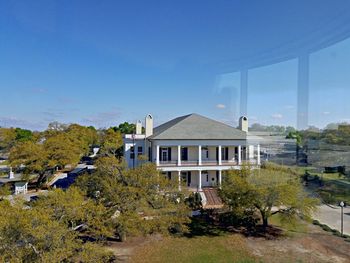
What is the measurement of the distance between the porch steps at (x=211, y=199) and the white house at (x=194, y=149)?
0.33 meters

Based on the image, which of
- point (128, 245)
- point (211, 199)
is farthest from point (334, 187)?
point (211, 199)

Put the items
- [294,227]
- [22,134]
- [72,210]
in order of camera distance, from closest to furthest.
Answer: [72,210]
[294,227]
[22,134]

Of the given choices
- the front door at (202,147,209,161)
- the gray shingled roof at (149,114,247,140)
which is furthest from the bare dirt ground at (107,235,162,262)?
the front door at (202,147,209,161)

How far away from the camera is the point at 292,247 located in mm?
5887

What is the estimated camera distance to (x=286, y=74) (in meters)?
4.01

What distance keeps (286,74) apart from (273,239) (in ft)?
14.3

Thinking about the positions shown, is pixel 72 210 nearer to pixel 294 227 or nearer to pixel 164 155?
pixel 294 227

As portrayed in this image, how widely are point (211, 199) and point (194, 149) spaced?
242 cm

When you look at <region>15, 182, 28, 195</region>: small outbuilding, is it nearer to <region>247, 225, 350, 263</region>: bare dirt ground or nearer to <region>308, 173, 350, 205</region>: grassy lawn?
<region>247, 225, 350, 263</region>: bare dirt ground

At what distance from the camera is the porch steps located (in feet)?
29.9

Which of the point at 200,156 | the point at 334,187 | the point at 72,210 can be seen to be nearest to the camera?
the point at 334,187

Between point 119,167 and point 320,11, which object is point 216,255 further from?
point 320,11

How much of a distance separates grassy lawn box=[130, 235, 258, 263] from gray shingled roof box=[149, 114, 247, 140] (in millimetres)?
4962

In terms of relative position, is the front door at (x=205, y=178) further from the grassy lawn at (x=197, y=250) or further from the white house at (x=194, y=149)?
the grassy lawn at (x=197, y=250)
